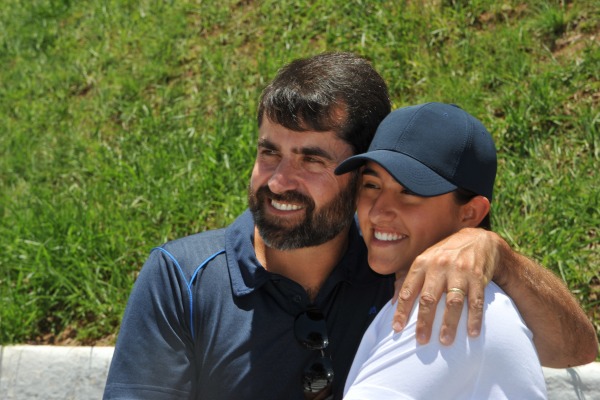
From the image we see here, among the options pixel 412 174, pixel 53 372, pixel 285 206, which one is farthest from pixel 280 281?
pixel 53 372

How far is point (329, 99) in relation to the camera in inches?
124

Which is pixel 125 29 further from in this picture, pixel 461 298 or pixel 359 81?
pixel 461 298

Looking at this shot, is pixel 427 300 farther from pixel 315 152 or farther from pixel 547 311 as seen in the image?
pixel 315 152

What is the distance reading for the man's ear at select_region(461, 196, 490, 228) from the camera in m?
2.81

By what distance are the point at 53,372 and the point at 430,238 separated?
2724 mm

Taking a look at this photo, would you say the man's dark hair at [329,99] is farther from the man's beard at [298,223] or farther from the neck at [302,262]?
the neck at [302,262]

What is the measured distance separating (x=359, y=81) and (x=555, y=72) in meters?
2.47

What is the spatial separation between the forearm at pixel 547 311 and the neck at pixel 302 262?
28.8 inches

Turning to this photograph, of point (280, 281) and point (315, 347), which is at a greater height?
point (280, 281)

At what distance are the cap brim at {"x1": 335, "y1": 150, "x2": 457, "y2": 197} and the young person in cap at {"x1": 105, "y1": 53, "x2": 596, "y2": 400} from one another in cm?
40

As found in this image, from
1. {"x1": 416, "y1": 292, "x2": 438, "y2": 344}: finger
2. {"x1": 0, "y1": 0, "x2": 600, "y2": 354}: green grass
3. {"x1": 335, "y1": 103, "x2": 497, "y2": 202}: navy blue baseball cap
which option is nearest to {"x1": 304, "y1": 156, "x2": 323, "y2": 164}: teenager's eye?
{"x1": 335, "y1": 103, "x2": 497, "y2": 202}: navy blue baseball cap

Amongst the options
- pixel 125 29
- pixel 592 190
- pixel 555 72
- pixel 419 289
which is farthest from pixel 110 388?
pixel 125 29

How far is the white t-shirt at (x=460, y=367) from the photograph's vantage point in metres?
2.31

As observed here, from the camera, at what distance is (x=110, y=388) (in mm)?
2916
